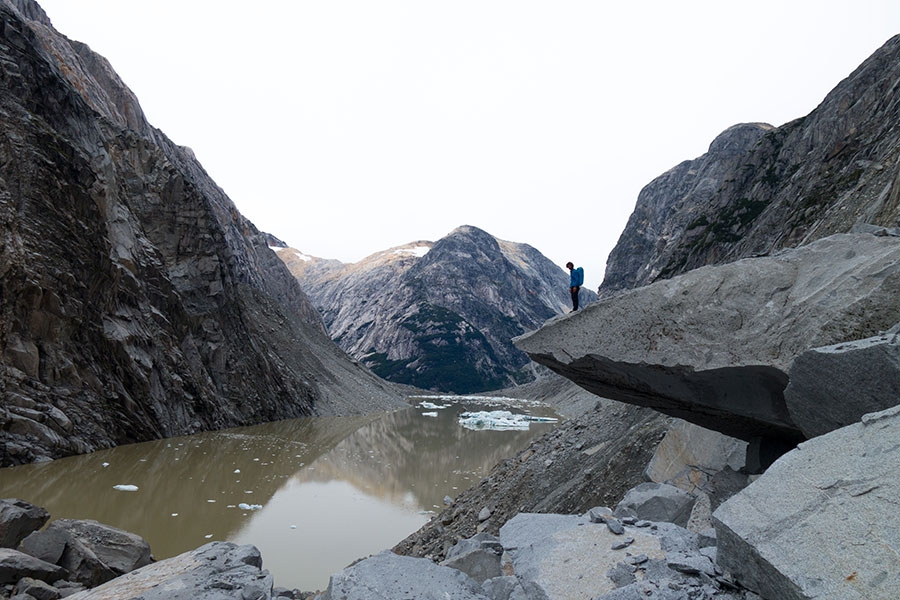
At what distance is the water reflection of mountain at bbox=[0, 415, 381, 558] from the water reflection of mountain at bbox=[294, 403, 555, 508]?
7.46ft

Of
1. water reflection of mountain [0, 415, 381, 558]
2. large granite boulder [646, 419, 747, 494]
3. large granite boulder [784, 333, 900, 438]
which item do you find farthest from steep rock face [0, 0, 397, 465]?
large granite boulder [784, 333, 900, 438]

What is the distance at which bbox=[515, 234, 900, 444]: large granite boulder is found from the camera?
621 centimetres

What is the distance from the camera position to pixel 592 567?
5.59 meters

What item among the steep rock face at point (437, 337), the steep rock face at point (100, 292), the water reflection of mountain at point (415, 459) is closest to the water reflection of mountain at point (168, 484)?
the steep rock face at point (100, 292)

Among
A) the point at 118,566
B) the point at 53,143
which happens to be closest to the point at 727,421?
the point at 118,566

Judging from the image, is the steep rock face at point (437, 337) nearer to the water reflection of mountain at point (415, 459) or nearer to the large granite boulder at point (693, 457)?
the water reflection of mountain at point (415, 459)

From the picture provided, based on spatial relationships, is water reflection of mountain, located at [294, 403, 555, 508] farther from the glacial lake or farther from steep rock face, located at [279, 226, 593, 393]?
steep rock face, located at [279, 226, 593, 393]

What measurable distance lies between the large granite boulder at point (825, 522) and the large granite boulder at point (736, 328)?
181 centimetres

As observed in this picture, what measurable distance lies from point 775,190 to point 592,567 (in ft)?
165

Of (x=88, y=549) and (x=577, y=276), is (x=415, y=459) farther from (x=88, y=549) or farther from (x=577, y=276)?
(x=88, y=549)

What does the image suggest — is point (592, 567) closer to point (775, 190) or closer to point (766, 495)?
point (766, 495)

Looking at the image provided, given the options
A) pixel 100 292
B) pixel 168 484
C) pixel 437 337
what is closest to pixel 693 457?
pixel 168 484

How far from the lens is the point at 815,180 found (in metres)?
32.5

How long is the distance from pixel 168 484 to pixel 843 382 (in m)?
21.7
